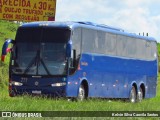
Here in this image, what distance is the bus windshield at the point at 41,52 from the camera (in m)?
22.0

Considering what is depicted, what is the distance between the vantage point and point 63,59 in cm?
2181

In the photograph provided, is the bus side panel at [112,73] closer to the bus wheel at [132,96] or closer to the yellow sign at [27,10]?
the bus wheel at [132,96]

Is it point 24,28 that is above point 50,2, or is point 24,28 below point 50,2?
below

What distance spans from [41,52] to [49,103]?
5.26m

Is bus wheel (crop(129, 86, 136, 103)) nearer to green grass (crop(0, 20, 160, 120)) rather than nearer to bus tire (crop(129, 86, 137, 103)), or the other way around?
bus tire (crop(129, 86, 137, 103))

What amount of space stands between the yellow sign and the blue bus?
6.00 m

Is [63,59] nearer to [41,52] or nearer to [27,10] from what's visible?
[41,52]

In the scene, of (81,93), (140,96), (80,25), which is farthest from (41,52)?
(140,96)

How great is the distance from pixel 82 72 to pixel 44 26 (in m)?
2.39

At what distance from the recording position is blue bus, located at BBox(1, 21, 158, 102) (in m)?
22.1

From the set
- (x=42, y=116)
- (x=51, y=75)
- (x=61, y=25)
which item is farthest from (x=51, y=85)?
(x=42, y=116)

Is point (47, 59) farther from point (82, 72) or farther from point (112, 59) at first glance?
point (112, 59)

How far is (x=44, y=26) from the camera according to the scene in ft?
75.4

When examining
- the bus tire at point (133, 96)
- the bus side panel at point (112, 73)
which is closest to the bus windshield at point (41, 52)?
the bus side panel at point (112, 73)
